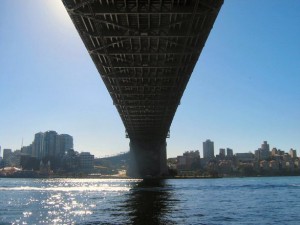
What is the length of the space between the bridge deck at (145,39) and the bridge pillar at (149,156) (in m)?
50.8

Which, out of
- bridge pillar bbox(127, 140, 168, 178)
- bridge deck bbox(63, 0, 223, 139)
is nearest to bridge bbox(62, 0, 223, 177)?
bridge deck bbox(63, 0, 223, 139)

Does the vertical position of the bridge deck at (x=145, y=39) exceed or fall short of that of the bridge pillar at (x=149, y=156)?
it exceeds it

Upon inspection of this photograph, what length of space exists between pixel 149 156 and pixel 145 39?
80.6 metres

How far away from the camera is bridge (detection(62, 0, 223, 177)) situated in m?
28.0

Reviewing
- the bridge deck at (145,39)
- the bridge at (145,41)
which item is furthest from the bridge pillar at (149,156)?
the bridge deck at (145,39)

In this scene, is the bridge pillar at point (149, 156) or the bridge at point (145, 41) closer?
the bridge at point (145, 41)

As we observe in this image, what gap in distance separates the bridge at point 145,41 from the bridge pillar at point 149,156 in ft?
149

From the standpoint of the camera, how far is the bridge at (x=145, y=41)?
27969 mm

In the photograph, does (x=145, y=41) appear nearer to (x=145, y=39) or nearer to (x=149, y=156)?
(x=145, y=39)

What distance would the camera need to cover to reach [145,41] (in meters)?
36.8

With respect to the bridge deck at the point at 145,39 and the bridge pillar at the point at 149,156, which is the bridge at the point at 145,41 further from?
the bridge pillar at the point at 149,156

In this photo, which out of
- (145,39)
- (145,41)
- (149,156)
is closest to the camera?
(145,39)

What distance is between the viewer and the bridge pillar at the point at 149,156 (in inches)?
4437

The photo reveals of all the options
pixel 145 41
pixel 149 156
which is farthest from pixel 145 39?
pixel 149 156
